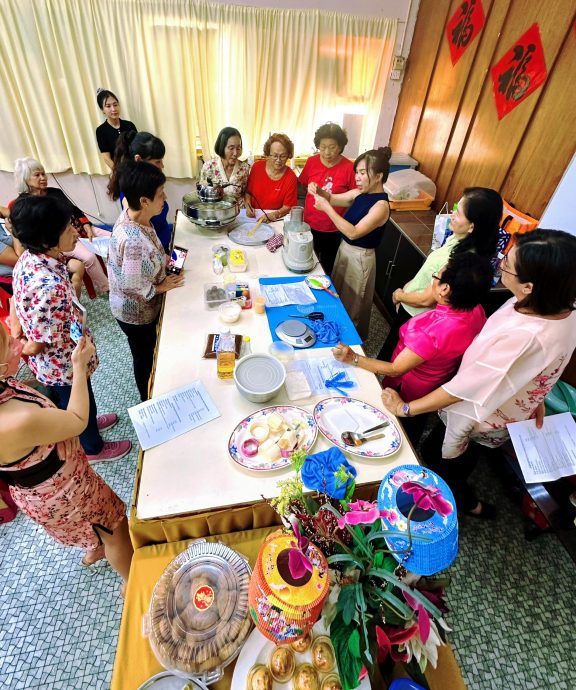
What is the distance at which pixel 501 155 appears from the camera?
287cm

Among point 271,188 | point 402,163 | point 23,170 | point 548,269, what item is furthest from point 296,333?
point 402,163

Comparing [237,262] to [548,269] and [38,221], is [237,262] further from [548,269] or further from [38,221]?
[548,269]

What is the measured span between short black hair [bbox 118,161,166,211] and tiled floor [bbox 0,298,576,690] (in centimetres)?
159

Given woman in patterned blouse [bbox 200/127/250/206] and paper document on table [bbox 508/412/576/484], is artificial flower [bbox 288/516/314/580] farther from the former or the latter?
woman in patterned blouse [bbox 200/127/250/206]

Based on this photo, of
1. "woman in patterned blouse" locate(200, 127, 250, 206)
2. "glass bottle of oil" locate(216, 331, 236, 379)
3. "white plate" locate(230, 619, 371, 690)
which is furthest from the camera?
"woman in patterned blouse" locate(200, 127, 250, 206)

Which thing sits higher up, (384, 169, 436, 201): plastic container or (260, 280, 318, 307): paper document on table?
(384, 169, 436, 201): plastic container

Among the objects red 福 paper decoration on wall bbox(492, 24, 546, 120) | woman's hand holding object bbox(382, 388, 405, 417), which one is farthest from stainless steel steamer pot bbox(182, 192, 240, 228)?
red 福 paper decoration on wall bbox(492, 24, 546, 120)

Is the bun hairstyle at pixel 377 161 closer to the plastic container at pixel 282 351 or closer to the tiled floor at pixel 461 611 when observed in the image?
the plastic container at pixel 282 351

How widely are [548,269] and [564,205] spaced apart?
1403 millimetres

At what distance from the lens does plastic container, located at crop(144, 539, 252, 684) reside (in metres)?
0.92

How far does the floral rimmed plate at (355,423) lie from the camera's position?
1.41 m

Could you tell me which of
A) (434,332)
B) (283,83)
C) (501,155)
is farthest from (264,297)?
(283,83)

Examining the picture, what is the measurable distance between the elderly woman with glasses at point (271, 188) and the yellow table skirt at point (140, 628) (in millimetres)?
2395

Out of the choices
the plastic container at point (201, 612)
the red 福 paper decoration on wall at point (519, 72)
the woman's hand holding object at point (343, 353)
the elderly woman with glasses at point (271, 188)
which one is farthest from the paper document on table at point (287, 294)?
the red 福 paper decoration on wall at point (519, 72)
